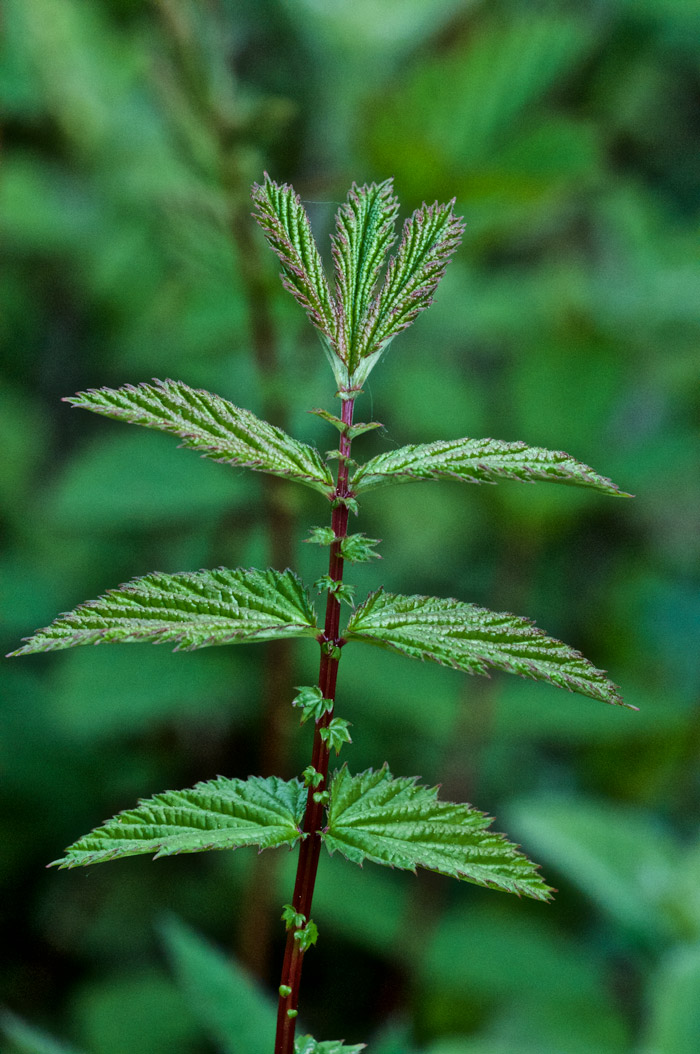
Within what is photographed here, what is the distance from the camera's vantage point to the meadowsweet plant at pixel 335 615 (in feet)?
1.30

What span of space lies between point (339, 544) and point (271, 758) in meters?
0.94

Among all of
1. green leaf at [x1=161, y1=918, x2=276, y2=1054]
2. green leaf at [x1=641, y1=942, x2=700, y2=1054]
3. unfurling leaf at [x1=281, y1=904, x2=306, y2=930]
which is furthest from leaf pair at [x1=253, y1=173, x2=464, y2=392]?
green leaf at [x1=641, y1=942, x2=700, y2=1054]

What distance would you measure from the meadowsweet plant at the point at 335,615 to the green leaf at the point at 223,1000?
1.08 ft

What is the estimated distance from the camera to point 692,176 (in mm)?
2588

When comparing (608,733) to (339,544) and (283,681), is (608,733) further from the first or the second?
(339,544)

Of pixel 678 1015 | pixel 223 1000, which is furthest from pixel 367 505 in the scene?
pixel 223 1000

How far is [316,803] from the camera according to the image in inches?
16.7

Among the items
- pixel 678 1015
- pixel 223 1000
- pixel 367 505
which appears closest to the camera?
pixel 223 1000

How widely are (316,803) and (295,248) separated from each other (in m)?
0.25

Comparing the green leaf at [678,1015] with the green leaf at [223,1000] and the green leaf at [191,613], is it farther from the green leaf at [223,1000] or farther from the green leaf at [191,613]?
the green leaf at [191,613]

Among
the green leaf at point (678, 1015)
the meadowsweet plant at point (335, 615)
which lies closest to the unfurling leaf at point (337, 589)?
the meadowsweet plant at point (335, 615)

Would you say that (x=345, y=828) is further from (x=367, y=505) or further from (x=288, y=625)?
(x=367, y=505)

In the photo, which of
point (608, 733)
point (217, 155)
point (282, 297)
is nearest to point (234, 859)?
point (608, 733)

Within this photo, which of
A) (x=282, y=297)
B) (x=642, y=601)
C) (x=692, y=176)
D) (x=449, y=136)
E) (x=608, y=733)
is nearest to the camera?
(x=282, y=297)
